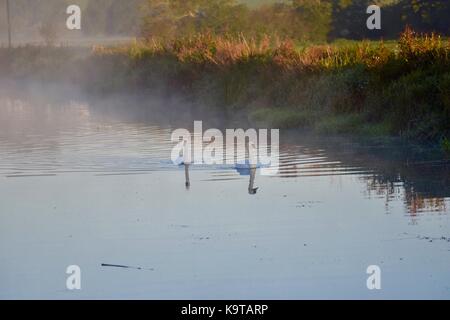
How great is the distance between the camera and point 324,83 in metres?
27.0

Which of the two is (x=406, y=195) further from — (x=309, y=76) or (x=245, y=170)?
(x=309, y=76)

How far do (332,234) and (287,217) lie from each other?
1.34 metres

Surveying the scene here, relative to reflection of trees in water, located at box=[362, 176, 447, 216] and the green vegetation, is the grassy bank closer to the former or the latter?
the green vegetation

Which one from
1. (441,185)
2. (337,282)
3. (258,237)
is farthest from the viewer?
(441,185)

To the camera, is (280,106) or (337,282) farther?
(280,106)

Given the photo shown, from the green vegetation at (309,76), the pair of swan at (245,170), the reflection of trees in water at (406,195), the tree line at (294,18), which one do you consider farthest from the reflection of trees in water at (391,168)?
the tree line at (294,18)

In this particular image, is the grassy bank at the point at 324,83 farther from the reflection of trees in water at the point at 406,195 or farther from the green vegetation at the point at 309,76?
the reflection of trees in water at the point at 406,195

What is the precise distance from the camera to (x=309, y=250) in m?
12.0

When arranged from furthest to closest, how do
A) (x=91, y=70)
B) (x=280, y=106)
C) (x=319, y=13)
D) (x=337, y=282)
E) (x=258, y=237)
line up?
(x=319, y=13), (x=91, y=70), (x=280, y=106), (x=258, y=237), (x=337, y=282)

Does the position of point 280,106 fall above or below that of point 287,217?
above

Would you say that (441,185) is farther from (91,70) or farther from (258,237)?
(91,70)

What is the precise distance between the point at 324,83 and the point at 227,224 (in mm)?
13743

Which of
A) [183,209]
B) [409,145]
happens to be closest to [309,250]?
[183,209]

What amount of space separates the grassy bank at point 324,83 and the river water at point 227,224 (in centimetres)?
122
